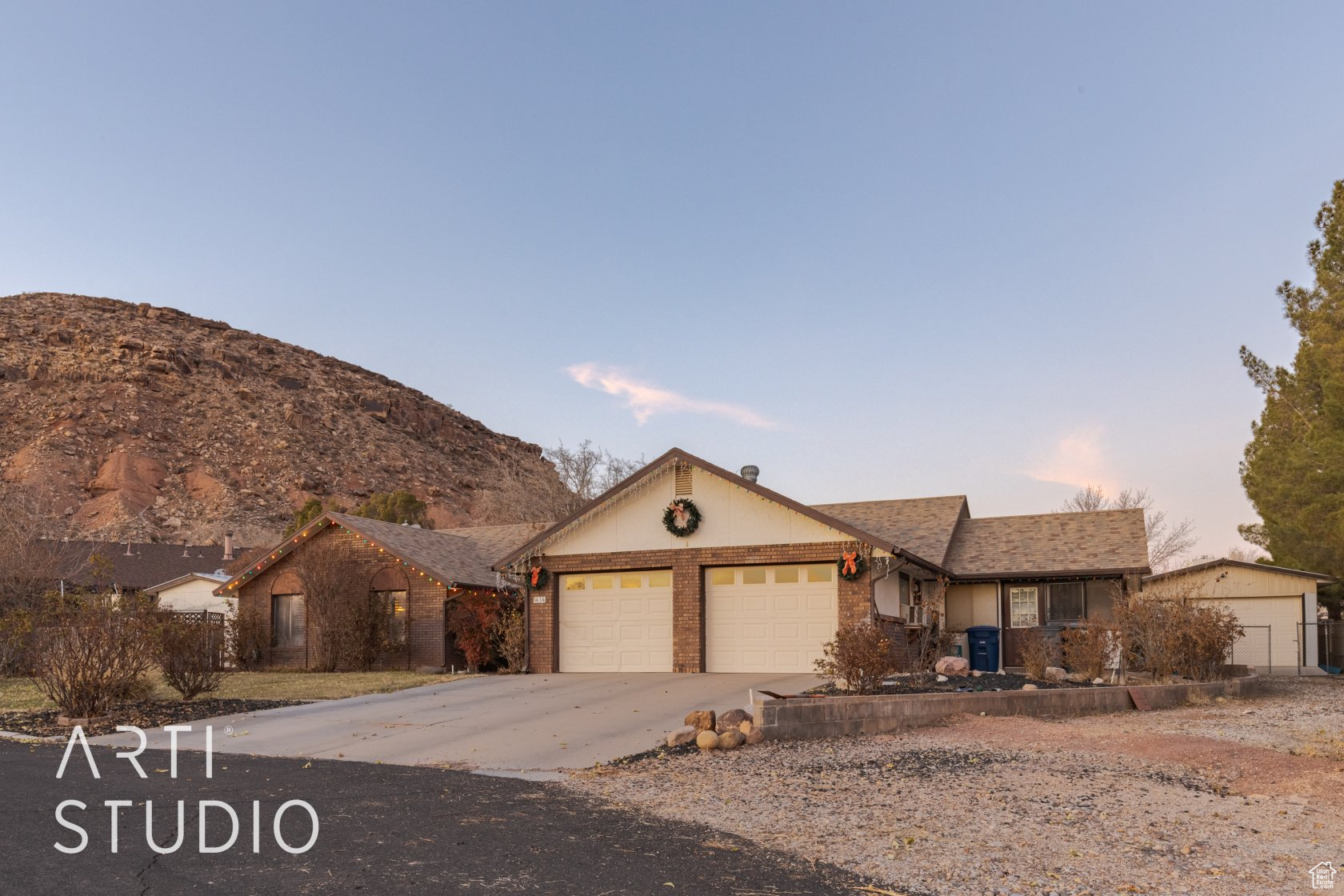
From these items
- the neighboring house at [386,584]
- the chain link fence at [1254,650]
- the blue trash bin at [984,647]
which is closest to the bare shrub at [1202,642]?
the blue trash bin at [984,647]

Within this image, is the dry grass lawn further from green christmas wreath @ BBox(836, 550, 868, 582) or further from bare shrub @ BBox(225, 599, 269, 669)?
green christmas wreath @ BBox(836, 550, 868, 582)

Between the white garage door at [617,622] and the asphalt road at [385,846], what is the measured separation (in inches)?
481

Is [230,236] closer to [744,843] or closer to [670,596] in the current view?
[670,596]

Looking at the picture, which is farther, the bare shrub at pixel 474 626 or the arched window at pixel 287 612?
the arched window at pixel 287 612

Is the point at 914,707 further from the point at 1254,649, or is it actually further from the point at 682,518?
the point at 1254,649

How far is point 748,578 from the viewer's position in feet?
70.9

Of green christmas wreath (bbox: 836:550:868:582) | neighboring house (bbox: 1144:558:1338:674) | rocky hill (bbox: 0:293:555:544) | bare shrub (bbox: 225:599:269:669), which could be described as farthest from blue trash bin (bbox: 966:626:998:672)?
rocky hill (bbox: 0:293:555:544)

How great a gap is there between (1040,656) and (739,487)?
667 centimetres

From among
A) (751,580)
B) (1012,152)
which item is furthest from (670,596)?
(1012,152)

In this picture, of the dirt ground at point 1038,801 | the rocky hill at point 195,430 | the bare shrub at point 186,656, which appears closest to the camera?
the dirt ground at point 1038,801

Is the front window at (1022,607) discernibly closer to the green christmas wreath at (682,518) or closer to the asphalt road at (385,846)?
the green christmas wreath at (682,518)

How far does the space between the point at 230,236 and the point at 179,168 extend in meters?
2.37

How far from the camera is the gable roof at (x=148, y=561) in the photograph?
137 feet

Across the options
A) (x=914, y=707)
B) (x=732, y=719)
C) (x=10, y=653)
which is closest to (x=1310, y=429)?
(x=914, y=707)
